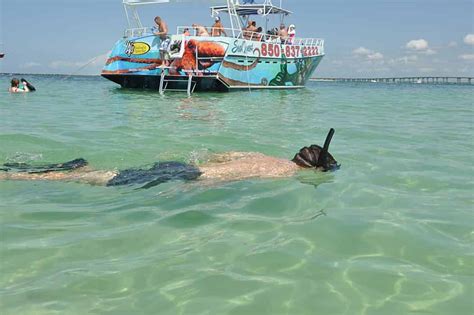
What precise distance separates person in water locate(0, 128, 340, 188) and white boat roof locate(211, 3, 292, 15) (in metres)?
14.3

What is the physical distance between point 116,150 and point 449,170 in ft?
13.2

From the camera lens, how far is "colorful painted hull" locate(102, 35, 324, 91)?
16891mm

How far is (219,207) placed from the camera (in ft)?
11.7

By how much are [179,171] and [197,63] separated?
43.2 ft

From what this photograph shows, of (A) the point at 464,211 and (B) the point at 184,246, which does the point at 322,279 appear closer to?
(B) the point at 184,246

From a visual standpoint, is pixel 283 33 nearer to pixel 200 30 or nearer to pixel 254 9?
pixel 254 9

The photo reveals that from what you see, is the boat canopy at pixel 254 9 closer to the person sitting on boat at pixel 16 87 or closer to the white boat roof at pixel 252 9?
the white boat roof at pixel 252 9

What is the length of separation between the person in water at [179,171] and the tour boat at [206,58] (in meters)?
12.4

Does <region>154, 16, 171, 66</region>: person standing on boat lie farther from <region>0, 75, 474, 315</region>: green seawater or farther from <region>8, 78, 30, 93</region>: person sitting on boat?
<region>0, 75, 474, 315</region>: green seawater

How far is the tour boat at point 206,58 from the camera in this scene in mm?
16891

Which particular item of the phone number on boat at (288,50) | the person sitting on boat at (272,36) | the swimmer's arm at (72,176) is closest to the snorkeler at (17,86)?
the phone number on boat at (288,50)

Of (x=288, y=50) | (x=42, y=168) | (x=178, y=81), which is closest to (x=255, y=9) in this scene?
(x=288, y=50)

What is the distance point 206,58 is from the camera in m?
16.9

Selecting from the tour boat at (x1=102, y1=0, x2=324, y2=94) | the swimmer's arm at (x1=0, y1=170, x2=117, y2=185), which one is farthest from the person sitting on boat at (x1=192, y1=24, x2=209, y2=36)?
the swimmer's arm at (x1=0, y1=170, x2=117, y2=185)
